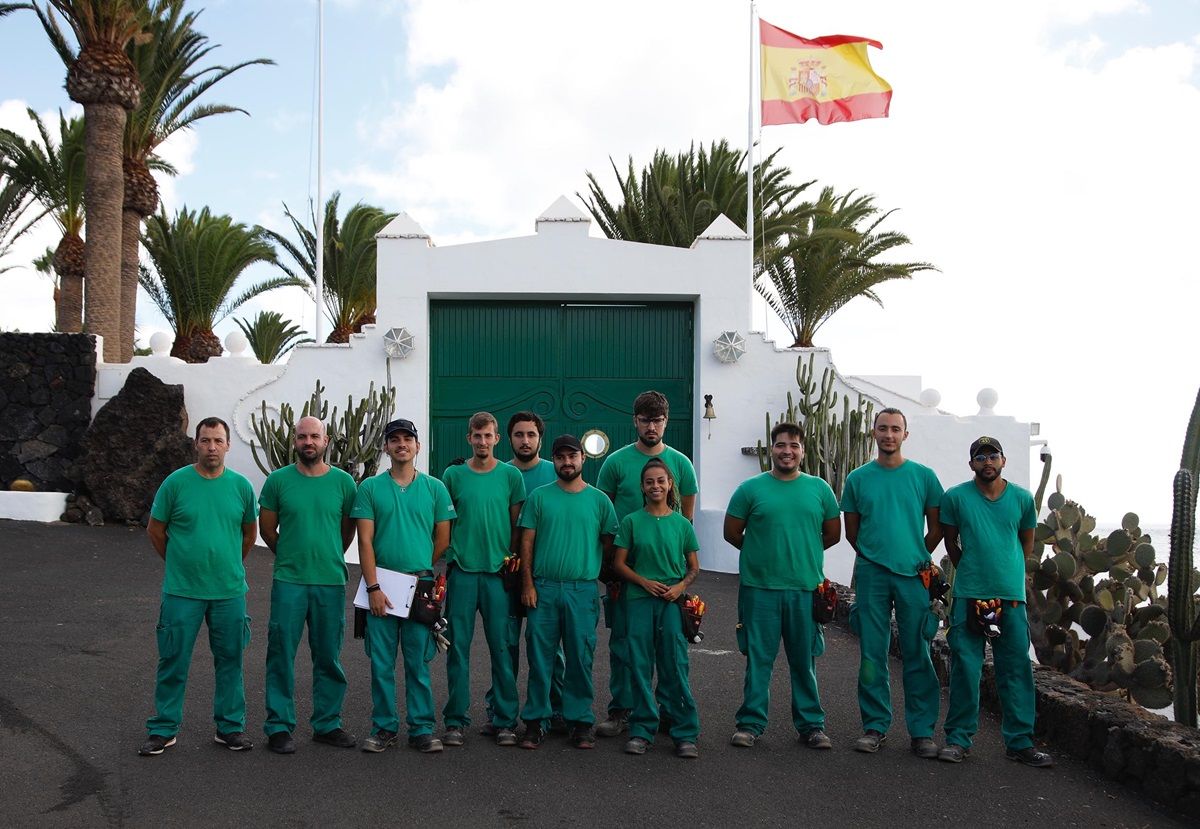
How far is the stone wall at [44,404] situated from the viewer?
1548cm

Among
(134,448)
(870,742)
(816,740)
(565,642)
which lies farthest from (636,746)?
(134,448)

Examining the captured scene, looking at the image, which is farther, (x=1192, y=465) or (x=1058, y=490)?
(x=1058, y=490)

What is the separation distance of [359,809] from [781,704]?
3305mm

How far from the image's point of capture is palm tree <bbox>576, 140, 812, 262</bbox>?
910 inches

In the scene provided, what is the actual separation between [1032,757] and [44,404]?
13.6 metres

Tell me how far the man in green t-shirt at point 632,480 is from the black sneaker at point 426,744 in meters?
1.04

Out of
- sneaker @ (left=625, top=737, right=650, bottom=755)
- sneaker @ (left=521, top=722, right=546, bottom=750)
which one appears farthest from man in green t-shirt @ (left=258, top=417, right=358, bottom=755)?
sneaker @ (left=625, top=737, right=650, bottom=755)

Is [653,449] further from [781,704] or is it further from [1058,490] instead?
[1058,490]

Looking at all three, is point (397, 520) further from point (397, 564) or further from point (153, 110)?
point (153, 110)

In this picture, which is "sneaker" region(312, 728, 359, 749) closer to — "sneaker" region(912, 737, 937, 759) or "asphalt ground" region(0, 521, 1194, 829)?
"asphalt ground" region(0, 521, 1194, 829)

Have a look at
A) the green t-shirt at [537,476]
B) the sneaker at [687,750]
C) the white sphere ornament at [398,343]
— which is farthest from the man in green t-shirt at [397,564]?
the white sphere ornament at [398,343]

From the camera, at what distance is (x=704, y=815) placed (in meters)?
5.54

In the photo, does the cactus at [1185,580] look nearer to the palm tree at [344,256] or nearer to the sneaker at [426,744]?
the sneaker at [426,744]

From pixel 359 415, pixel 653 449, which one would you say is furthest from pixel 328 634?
pixel 359 415
